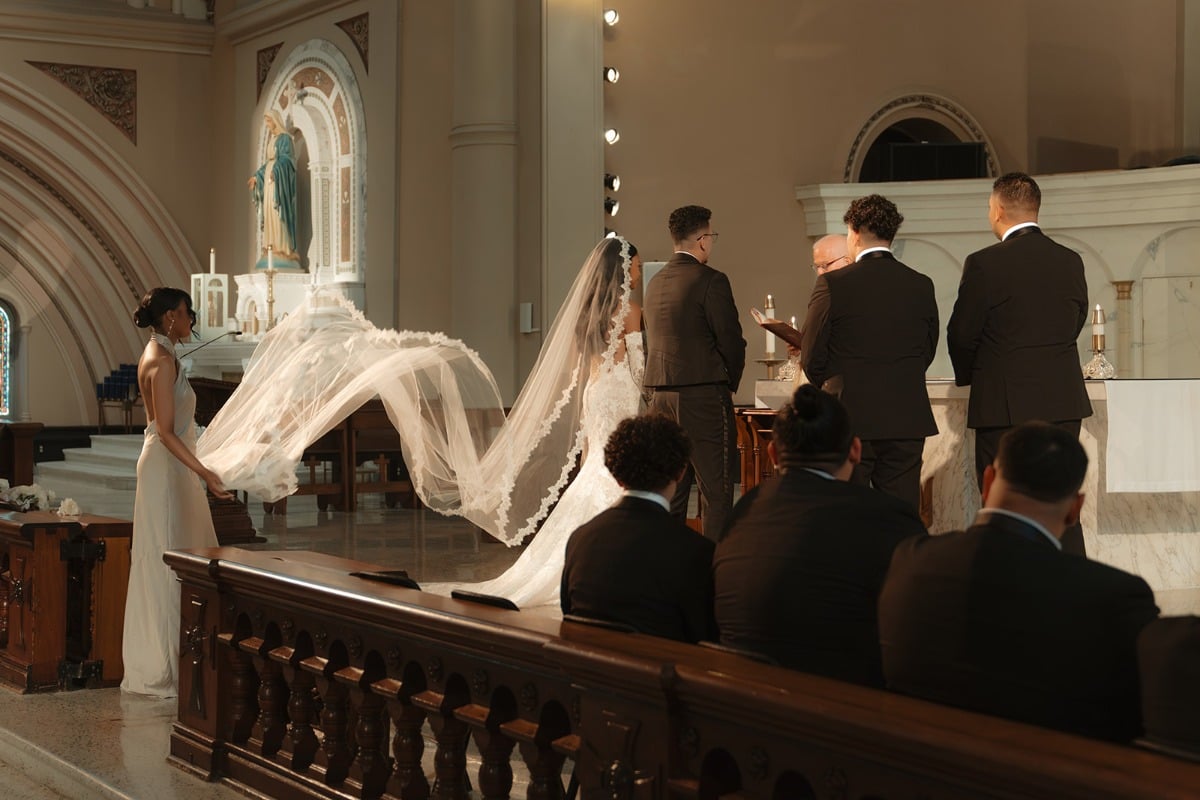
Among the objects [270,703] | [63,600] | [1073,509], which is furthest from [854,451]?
[63,600]

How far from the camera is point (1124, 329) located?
12391mm

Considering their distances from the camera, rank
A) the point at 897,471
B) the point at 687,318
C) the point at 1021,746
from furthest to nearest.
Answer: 1. the point at 687,318
2. the point at 897,471
3. the point at 1021,746

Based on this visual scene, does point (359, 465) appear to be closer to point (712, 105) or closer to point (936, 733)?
point (712, 105)

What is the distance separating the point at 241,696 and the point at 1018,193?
360 centimetres

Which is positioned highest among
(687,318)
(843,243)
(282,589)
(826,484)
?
(843,243)

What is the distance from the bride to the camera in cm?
723

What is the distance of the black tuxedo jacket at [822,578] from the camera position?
2.98 meters

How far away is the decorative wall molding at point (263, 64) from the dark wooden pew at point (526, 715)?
42.1ft

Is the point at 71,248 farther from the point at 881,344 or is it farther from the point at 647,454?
the point at 647,454

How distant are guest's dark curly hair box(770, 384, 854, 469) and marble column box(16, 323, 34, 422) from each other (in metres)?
17.5

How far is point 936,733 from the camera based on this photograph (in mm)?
2252

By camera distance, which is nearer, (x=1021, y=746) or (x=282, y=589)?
(x=1021, y=746)

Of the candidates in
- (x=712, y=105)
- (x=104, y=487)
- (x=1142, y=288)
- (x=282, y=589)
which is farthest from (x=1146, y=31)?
(x=282, y=589)

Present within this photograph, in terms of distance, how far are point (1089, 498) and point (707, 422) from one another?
6.48ft
